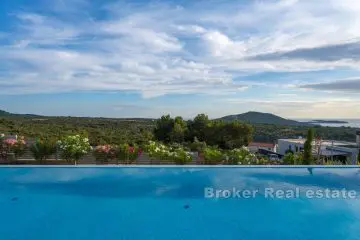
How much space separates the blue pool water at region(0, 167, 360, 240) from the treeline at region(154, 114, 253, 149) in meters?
12.2

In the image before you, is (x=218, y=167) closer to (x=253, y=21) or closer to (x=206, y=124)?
(x=253, y=21)

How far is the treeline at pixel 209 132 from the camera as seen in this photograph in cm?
1892

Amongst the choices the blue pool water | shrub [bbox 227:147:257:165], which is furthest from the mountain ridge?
the blue pool water

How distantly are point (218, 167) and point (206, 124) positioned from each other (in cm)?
1287

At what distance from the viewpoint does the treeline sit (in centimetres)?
1892

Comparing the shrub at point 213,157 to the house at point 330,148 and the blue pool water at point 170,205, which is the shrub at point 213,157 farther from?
the house at point 330,148

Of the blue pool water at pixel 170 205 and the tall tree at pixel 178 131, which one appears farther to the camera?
the tall tree at pixel 178 131

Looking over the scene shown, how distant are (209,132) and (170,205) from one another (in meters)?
13.8

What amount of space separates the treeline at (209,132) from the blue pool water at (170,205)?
12197 millimetres

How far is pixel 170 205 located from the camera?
217 inches

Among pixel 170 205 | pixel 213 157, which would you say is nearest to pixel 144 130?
pixel 213 157

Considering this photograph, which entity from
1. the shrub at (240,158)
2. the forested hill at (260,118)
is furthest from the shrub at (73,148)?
the forested hill at (260,118)

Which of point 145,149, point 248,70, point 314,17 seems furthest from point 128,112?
point 314,17

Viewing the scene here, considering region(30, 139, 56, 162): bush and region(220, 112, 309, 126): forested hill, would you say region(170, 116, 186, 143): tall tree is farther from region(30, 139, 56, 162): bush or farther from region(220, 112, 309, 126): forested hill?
region(30, 139, 56, 162): bush
